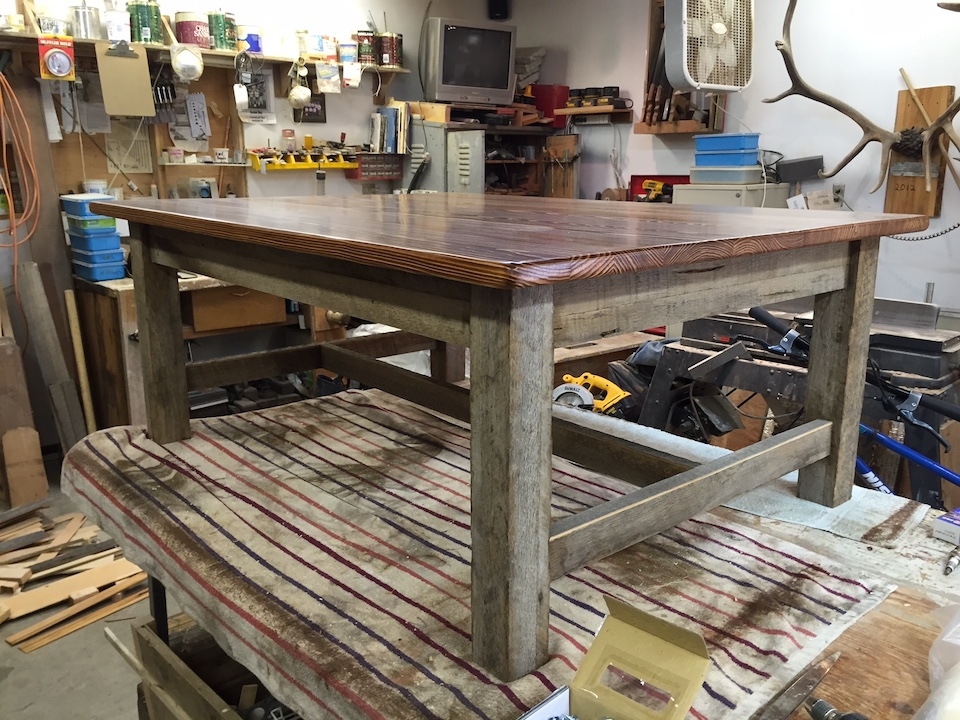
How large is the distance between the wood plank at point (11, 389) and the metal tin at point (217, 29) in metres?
1.61

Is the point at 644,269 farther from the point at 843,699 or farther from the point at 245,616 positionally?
the point at 245,616

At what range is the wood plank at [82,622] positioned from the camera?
243 centimetres

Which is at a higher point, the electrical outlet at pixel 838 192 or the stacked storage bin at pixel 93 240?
the electrical outlet at pixel 838 192

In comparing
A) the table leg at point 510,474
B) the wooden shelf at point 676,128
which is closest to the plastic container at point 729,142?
the wooden shelf at point 676,128

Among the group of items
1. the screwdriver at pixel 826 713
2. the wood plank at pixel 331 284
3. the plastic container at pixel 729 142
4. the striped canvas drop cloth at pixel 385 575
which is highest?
the plastic container at pixel 729 142

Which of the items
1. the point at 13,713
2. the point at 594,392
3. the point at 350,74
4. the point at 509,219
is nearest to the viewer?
the point at 509,219

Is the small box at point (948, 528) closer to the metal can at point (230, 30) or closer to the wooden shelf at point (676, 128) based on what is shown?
the wooden shelf at point (676, 128)

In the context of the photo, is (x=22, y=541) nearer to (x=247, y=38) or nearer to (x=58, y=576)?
(x=58, y=576)

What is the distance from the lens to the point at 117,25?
3242mm

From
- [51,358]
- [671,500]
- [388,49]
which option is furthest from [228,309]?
[671,500]

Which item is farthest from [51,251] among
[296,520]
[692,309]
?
[692,309]

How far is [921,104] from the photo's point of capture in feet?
11.3

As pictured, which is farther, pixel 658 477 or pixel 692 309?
pixel 658 477

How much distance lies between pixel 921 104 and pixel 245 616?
3656mm
